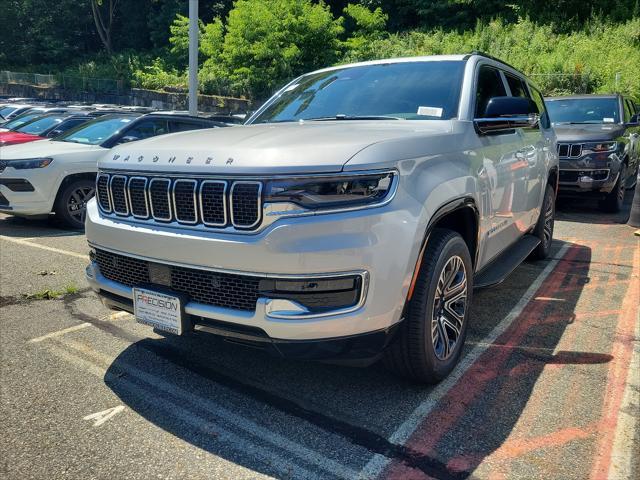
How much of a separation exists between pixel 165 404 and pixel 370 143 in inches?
69.9

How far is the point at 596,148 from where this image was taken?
8.48m

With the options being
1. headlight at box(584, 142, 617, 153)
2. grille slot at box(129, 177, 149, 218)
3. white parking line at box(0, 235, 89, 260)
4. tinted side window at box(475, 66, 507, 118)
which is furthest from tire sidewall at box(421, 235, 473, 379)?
headlight at box(584, 142, 617, 153)

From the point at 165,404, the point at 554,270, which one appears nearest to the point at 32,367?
the point at 165,404

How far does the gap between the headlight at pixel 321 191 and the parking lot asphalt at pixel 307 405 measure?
114 cm

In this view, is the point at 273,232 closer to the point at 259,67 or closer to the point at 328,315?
the point at 328,315

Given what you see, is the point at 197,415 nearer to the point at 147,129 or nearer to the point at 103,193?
the point at 103,193

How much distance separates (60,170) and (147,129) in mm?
1431

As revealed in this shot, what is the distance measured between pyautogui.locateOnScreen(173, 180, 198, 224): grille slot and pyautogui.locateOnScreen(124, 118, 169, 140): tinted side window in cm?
586

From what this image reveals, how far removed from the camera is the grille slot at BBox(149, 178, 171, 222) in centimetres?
284

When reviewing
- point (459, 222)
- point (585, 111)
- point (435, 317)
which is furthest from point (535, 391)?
point (585, 111)

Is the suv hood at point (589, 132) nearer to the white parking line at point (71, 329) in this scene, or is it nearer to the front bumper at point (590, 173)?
the front bumper at point (590, 173)

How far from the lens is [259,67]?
24281mm

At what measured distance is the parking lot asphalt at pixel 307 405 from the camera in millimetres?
2504

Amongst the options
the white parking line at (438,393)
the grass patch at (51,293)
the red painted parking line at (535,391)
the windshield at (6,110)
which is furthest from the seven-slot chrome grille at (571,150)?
the windshield at (6,110)
